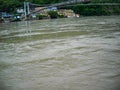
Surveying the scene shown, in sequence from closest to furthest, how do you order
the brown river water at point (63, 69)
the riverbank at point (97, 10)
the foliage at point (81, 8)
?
the brown river water at point (63, 69)
the foliage at point (81, 8)
the riverbank at point (97, 10)

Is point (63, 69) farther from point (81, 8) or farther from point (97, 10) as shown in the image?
point (81, 8)

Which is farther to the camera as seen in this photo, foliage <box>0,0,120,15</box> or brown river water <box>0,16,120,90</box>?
foliage <box>0,0,120,15</box>

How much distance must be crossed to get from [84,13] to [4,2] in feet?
28.9

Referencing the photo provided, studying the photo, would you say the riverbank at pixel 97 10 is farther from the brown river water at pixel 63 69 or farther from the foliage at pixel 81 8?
the brown river water at pixel 63 69

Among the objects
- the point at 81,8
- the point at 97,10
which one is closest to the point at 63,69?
the point at 97,10

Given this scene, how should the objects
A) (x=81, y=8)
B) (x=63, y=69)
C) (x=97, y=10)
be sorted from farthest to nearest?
(x=81, y=8) → (x=97, y=10) → (x=63, y=69)

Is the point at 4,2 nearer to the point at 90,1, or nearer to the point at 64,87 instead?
the point at 90,1

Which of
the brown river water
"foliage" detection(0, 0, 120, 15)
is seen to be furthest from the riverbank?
the brown river water

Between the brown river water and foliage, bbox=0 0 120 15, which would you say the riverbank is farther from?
the brown river water

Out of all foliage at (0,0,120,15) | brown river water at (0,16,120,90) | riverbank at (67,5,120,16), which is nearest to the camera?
brown river water at (0,16,120,90)

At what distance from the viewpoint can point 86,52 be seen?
594 cm

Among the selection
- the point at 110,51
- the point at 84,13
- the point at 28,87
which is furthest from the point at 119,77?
the point at 84,13

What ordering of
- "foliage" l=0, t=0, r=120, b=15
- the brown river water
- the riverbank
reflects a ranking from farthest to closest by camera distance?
the riverbank
"foliage" l=0, t=0, r=120, b=15
the brown river water

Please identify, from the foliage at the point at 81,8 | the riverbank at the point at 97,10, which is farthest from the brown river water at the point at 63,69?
the riverbank at the point at 97,10
